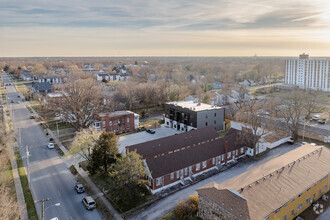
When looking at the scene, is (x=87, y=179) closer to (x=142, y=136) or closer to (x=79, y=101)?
(x=142, y=136)

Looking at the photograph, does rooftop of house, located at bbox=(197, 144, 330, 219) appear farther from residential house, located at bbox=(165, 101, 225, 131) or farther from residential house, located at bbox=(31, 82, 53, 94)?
residential house, located at bbox=(31, 82, 53, 94)

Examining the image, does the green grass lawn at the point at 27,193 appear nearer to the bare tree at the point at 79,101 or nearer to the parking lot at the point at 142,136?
the bare tree at the point at 79,101

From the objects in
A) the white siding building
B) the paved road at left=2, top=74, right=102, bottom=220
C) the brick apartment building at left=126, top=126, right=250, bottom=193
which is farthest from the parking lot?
the white siding building

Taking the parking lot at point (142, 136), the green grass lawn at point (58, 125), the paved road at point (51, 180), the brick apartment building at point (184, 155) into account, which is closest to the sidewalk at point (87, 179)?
the paved road at point (51, 180)

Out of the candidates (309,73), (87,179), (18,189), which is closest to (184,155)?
(87,179)

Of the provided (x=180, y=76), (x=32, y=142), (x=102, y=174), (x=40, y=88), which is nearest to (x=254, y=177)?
(x=102, y=174)
